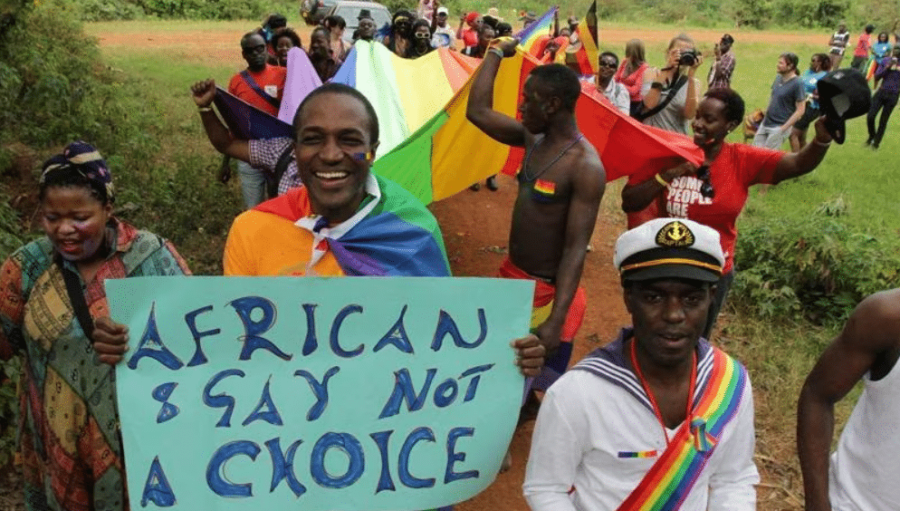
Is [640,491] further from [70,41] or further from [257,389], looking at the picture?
[70,41]

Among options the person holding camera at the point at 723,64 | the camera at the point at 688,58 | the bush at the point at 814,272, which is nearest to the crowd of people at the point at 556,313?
the bush at the point at 814,272

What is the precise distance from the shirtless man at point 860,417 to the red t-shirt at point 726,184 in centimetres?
193

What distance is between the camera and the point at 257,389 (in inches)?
86.0

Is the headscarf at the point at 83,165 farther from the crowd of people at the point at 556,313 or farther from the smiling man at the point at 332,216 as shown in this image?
the smiling man at the point at 332,216

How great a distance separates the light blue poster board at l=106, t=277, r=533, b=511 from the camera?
2.13m

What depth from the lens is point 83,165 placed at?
7.90 ft

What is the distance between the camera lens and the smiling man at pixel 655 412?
1896 millimetres

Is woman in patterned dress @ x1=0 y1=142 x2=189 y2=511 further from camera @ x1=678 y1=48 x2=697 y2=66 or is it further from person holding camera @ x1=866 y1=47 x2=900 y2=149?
person holding camera @ x1=866 y1=47 x2=900 y2=149

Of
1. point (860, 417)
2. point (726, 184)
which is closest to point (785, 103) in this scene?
point (726, 184)

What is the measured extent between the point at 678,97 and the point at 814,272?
7.24 ft

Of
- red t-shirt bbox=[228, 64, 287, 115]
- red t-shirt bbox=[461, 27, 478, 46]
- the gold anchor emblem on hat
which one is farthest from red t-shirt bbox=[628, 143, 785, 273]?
red t-shirt bbox=[461, 27, 478, 46]

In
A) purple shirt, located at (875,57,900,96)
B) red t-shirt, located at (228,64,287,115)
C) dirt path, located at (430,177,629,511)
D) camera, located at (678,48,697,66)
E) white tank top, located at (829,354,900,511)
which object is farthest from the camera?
purple shirt, located at (875,57,900,96)

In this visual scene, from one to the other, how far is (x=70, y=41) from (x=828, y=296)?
10605mm

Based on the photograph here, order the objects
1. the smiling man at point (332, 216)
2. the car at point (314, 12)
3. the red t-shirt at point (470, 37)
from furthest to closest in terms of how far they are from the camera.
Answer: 1. the red t-shirt at point (470, 37)
2. the car at point (314, 12)
3. the smiling man at point (332, 216)
